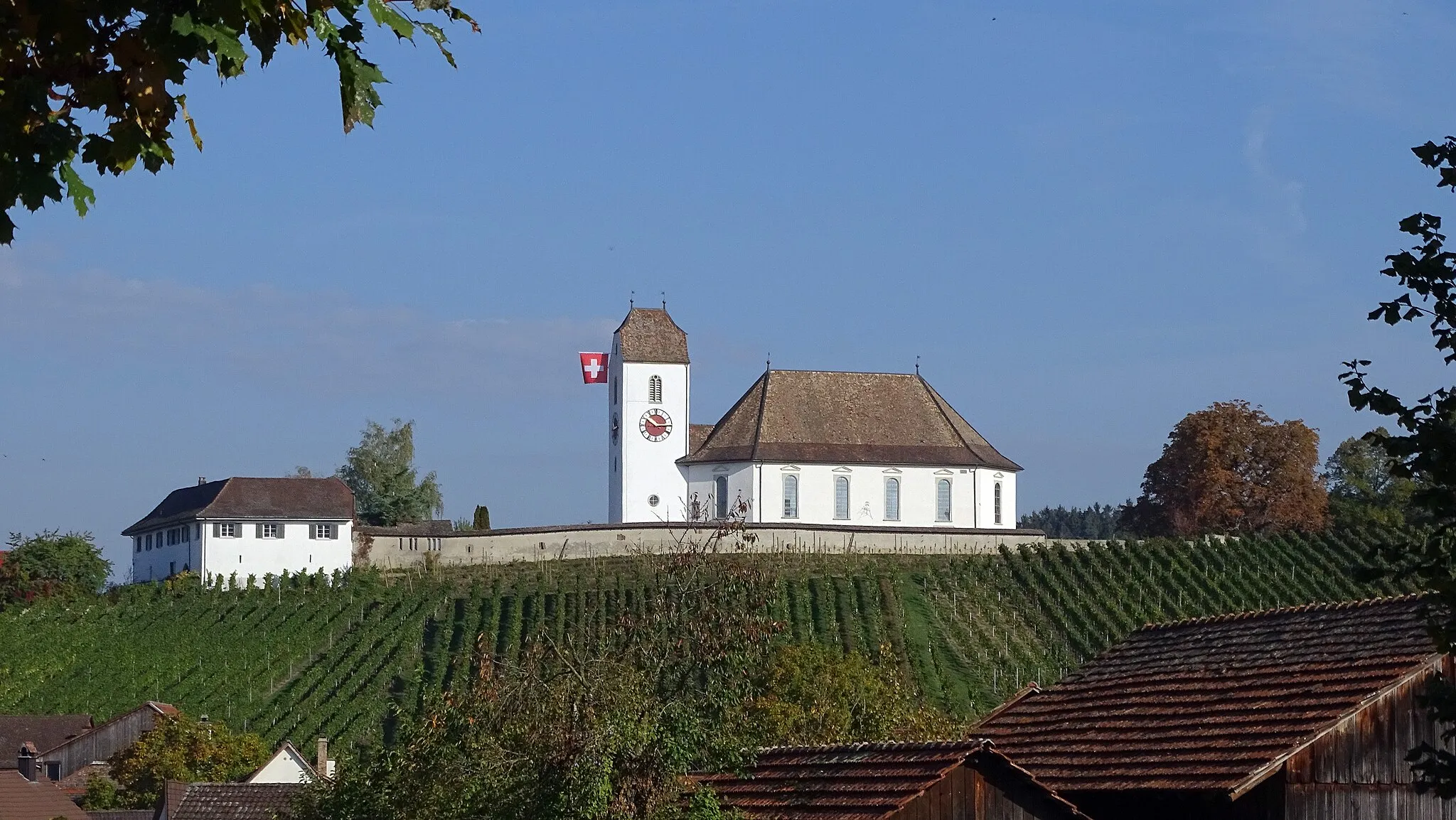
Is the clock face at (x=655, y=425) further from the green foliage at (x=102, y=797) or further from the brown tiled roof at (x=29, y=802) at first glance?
the brown tiled roof at (x=29, y=802)

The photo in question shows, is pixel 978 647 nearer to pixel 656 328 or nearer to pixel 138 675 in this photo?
pixel 138 675

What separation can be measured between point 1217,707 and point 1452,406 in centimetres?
1111

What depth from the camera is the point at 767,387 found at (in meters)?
86.4

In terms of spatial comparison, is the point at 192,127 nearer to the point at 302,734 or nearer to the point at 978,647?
the point at 302,734

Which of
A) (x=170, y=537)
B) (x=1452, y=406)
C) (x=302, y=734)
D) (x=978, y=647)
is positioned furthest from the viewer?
(x=170, y=537)

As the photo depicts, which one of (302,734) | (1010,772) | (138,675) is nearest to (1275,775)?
(1010,772)

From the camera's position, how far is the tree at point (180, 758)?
143ft

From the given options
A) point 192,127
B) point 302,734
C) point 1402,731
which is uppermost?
point 192,127

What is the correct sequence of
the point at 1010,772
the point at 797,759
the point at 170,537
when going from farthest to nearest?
1. the point at 170,537
2. the point at 797,759
3. the point at 1010,772

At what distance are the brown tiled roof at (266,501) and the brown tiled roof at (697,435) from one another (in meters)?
14.9

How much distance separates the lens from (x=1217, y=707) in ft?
63.9

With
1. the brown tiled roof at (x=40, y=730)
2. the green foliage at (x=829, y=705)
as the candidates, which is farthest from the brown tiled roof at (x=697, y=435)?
the green foliage at (x=829, y=705)

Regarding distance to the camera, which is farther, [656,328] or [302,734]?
[656,328]

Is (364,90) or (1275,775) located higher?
(364,90)
